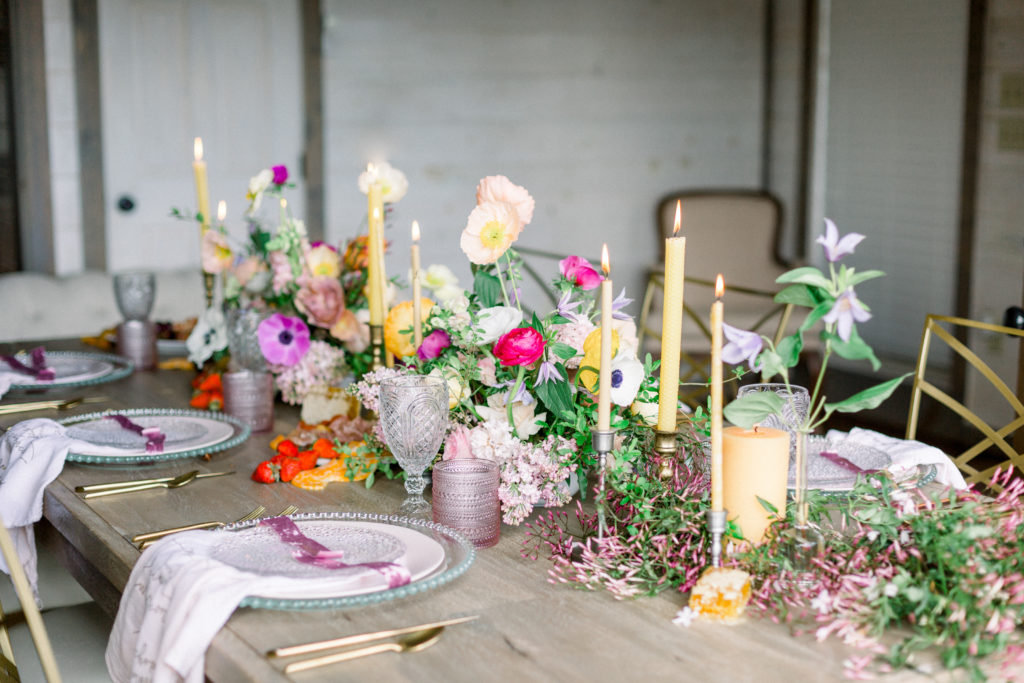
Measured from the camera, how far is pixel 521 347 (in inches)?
53.9

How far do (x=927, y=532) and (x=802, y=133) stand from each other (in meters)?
4.48

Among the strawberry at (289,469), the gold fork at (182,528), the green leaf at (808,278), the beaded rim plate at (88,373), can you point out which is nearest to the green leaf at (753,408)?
the green leaf at (808,278)

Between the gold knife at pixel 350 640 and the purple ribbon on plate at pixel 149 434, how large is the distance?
2.44ft

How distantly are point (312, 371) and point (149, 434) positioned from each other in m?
0.34

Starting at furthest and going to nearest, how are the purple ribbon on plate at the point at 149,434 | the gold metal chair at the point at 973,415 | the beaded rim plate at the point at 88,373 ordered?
the beaded rim plate at the point at 88,373
the gold metal chair at the point at 973,415
the purple ribbon on plate at the point at 149,434

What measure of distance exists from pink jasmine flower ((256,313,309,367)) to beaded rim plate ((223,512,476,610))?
68cm

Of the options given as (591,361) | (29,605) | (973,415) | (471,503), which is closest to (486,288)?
(591,361)

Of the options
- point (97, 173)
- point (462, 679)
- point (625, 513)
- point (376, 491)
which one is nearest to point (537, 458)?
point (625, 513)

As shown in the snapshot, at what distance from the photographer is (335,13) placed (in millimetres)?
4293

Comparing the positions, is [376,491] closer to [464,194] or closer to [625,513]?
[625,513]

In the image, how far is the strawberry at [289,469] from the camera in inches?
62.2

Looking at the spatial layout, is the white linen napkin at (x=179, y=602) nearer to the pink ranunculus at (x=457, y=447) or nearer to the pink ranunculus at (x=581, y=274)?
the pink ranunculus at (x=457, y=447)

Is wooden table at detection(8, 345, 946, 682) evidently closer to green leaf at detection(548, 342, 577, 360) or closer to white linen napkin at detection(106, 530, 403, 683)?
white linen napkin at detection(106, 530, 403, 683)

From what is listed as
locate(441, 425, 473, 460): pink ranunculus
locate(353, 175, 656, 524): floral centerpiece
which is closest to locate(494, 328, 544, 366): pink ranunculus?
locate(353, 175, 656, 524): floral centerpiece
